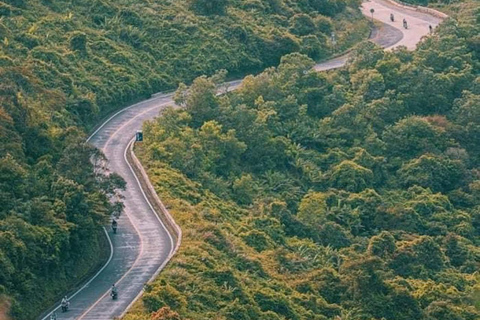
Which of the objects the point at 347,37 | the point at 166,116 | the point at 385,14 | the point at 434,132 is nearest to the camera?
the point at 166,116

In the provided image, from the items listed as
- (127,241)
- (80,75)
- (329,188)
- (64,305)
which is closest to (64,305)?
(64,305)

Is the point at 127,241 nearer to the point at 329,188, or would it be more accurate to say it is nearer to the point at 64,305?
the point at 64,305

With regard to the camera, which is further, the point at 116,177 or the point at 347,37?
the point at 347,37

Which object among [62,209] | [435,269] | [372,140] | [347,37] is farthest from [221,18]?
[62,209]

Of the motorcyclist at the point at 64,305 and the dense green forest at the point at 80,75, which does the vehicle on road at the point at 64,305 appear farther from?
the dense green forest at the point at 80,75

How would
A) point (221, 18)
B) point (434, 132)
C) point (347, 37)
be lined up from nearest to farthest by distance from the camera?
point (434, 132) < point (221, 18) < point (347, 37)

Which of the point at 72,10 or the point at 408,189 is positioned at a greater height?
the point at 72,10

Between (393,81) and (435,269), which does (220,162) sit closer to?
(435,269)

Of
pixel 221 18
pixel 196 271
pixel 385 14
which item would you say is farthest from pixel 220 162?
pixel 385 14
